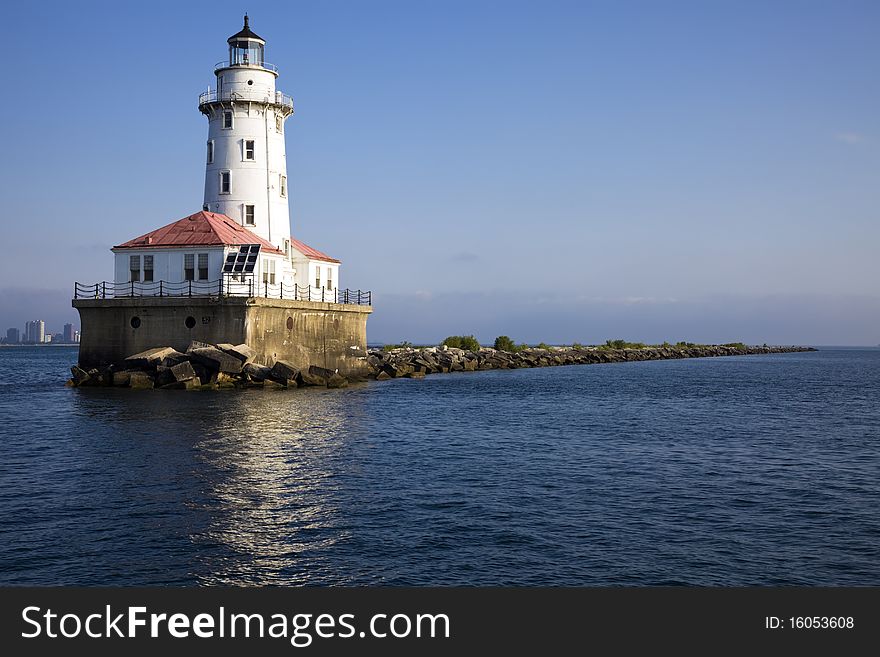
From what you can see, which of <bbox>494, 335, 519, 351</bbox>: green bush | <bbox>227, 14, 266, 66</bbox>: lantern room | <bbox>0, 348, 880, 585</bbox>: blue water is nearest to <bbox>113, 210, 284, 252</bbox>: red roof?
<bbox>227, 14, 266, 66</bbox>: lantern room

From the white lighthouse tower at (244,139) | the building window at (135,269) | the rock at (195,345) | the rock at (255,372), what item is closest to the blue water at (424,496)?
the rock at (255,372)

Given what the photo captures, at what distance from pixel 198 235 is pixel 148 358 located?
7.29m

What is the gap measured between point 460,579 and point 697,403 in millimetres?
31601

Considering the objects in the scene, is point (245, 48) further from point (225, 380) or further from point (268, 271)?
point (225, 380)

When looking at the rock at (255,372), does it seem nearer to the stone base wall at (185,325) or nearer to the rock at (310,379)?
the stone base wall at (185,325)

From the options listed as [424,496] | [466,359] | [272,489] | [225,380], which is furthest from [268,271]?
[424,496]

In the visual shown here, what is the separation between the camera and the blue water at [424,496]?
12.2 meters

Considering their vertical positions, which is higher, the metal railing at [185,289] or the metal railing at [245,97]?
the metal railing at [245,97]

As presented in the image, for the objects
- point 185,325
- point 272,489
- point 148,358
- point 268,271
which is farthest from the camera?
point 268,271

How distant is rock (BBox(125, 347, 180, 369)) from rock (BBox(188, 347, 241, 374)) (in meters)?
1.38

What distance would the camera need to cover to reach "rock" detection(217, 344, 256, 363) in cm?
3888

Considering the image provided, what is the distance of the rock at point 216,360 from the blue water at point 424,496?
521cm

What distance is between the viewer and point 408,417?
31047mm

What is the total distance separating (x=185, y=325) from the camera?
40.2 metres
